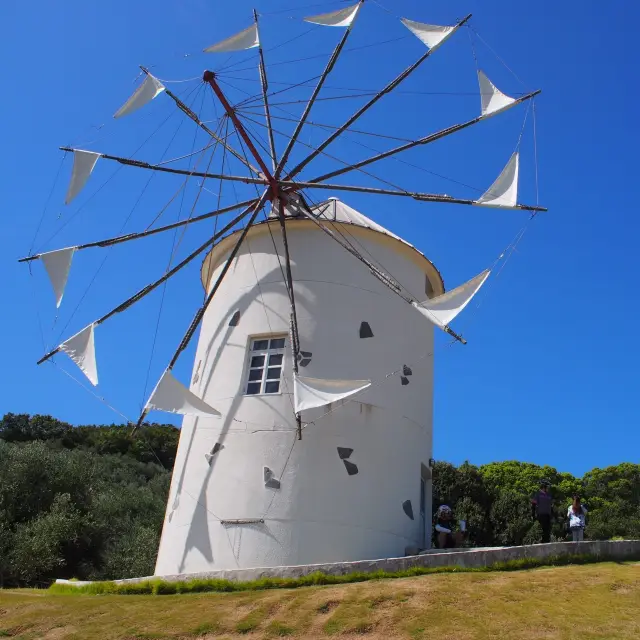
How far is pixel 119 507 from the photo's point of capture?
3089 cm

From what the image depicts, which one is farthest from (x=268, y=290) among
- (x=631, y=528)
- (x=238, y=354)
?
(x=631, y=528)

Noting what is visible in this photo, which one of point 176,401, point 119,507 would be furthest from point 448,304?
point 119,507

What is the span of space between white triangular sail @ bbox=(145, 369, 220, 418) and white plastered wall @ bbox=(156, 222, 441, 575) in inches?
39.8

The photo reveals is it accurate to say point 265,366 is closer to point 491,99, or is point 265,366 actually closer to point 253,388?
point 253,388

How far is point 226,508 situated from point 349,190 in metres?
7.22

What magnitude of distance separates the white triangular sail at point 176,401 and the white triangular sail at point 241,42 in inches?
313

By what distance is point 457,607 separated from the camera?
9883mm

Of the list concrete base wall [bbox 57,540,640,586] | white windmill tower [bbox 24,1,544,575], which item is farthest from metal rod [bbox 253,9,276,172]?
concrete base wall [bbox 57,540,640,586]

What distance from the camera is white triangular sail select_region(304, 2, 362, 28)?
58.0 feet

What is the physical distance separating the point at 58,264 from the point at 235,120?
5615 mm

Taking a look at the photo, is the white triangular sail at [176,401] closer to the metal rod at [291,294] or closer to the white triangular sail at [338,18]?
the metal rod at [291,294]

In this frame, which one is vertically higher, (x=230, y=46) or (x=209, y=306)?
(x=230, y=46)

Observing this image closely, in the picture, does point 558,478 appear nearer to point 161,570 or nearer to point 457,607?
point 161,570

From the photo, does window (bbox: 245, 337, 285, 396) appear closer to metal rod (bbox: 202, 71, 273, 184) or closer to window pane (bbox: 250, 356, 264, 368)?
window pane (bbox: 250, 356, 264, 368)
